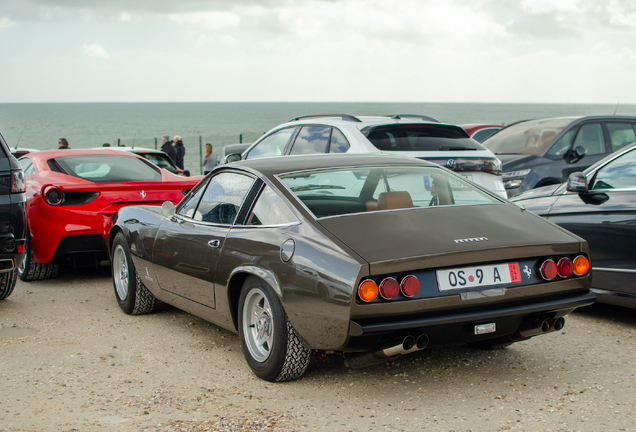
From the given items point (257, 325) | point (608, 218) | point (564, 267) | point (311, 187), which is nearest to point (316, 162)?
point (311, 187)

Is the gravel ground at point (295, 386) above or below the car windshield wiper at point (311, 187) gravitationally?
below

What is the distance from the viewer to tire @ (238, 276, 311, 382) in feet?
12.8

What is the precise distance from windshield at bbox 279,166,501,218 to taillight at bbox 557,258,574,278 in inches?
29.3

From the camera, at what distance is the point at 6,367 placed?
4512 mm

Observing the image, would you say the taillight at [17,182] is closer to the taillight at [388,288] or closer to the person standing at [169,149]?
the taillight at [388,288]

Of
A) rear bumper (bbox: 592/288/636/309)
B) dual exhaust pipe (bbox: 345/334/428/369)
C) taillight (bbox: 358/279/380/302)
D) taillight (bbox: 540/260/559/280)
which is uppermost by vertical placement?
taillight (bbox: 540/260/559/280)

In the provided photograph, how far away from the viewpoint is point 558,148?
1041 centimetres

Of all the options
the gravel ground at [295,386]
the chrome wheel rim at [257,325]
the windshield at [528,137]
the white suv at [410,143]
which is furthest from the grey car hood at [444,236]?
the windshield at [528,137]

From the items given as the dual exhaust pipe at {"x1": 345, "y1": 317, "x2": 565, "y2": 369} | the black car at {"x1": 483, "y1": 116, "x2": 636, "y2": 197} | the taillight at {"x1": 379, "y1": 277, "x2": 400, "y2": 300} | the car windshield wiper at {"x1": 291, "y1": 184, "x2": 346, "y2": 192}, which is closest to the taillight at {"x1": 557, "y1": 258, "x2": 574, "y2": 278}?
the dual exhaust pipe at {"x1": 345, "y1": 317, "x2": 565, "y2": 369}

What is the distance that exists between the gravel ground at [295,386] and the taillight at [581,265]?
66cm

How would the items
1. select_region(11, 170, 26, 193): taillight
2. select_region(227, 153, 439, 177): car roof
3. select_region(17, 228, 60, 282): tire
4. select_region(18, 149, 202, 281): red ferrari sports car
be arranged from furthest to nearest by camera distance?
1. select_region(17, 228, 60, 282): tire
2. select_region(18, 149, 202, 281): red ferrari sports car
3. select_region(11, 170, 26, 193): taillight
4. select_region(227, 153, 439, 177): car roof

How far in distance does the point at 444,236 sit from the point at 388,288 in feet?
1.68

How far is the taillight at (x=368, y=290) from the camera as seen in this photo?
344 centimetres

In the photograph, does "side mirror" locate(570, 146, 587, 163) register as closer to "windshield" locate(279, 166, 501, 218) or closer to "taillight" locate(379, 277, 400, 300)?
"windshield" locate(279, 166, 501, 218)
